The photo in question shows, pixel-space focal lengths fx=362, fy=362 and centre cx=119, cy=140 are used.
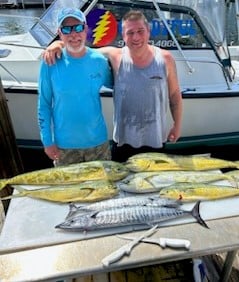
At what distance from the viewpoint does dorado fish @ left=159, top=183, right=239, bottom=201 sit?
181 cm

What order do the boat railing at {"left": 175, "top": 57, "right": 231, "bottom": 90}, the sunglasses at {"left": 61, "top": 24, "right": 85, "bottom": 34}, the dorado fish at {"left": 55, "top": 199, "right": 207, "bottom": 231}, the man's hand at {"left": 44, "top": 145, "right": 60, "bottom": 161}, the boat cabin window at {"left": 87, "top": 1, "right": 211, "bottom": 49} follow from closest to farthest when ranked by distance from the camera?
1. the dorado fish at {"left": 55, "top": 199, "right": 207, "bottom": 231}
2. the sunglasses at {"left": 61, "top": 24, "right": 85, "bottom": 34}
3. the man's hand at {"left": 44, "top": 145, "right": 60, "bottom": 161}
4. the boat cabin window at {"left": 87, "top": 1, "right": 211, "bottom": 49}
5. the boat railing at {"left": 175, "top": 57, "right": 231, "bottom": 90}

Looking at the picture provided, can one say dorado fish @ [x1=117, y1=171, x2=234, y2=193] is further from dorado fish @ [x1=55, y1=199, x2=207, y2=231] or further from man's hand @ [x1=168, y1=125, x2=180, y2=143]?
man's hand @ [x1=168, y1=125, x2=180, y2=143]

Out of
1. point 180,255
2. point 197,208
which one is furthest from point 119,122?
point 180,255

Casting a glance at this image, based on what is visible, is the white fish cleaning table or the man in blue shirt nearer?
the white fish cleaning table

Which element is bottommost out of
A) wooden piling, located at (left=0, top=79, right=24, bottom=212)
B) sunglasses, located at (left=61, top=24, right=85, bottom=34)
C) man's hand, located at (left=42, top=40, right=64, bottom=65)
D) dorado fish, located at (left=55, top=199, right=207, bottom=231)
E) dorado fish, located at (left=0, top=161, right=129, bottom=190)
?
wooden piling, located at (left=0, top=79, right=24, bottom=212)

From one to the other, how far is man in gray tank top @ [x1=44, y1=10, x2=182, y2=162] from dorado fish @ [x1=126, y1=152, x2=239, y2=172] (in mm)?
537

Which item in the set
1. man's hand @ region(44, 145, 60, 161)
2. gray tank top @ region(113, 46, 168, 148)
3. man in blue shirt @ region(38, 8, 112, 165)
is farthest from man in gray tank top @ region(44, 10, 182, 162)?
man's hand @ region(44, 145, 60, 161)

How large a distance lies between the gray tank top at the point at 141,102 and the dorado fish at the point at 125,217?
106 cm

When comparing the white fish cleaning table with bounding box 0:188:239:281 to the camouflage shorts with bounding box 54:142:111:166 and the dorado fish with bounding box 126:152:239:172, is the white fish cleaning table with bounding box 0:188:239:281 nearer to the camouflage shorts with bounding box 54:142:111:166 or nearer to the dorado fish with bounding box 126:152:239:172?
the dorado fish with bounding box 126:152:239:172

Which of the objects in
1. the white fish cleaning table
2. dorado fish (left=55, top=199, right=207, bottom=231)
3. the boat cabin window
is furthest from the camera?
the boat cabin window

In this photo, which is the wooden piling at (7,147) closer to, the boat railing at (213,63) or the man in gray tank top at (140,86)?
the man in gray tank top at (140,86)

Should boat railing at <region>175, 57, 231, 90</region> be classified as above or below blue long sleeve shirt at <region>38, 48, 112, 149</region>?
below

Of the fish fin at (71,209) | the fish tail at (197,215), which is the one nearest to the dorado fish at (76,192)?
the fish fin at (71,209)

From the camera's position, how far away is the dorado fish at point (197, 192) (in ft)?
5.93
